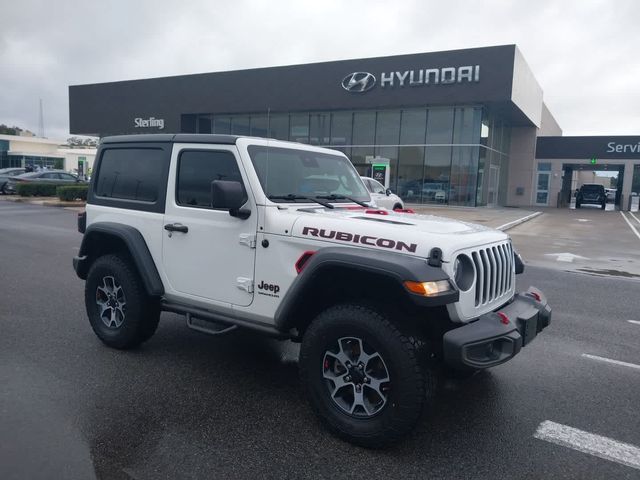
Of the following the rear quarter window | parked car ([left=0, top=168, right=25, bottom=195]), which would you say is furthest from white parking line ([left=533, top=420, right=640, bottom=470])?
parked car ([left=0, top=168, right=25, bottom=195])

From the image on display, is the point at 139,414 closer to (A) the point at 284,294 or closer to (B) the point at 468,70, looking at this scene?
(A) the point at 284,294

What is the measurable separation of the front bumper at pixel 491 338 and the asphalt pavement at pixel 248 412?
653 millimetres

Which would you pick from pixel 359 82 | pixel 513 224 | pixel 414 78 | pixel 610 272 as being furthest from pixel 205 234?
pixel 359 82

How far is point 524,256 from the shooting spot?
12.6m

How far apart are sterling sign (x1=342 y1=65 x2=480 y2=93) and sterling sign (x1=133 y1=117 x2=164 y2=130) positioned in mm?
14193

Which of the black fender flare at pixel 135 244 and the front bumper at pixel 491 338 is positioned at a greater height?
the black fender flare at pixel 135 244

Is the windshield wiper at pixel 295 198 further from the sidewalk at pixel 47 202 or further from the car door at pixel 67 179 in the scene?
the car door at pixel 67 179

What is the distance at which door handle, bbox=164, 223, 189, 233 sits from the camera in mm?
4410

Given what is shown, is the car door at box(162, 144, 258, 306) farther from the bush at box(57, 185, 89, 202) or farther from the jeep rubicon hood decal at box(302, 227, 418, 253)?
the bush at box(57, 185, 89, 202)

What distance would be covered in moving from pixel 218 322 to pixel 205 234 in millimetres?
719

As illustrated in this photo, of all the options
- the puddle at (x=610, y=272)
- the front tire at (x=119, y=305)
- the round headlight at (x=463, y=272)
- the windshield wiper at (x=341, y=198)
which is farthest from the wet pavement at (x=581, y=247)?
the front tire at (x=119, y=305)

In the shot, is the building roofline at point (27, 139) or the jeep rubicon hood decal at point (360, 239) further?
the building roofline at point (27, 139)

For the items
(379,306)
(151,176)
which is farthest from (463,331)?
(151,176)

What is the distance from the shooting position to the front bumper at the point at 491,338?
10.3ft
